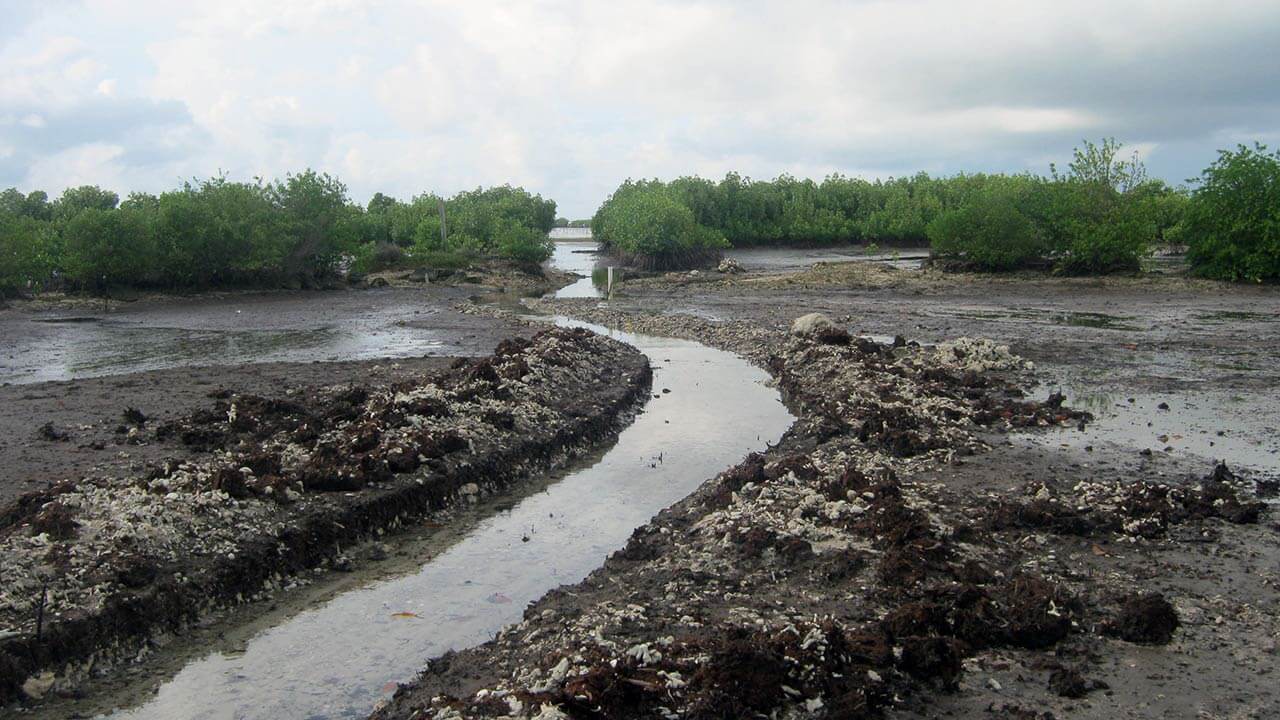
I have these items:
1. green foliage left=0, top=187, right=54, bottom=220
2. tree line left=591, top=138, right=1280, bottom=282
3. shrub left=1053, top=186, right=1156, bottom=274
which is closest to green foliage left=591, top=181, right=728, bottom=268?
tree line left=591, top=138, right=1280, bottom=282

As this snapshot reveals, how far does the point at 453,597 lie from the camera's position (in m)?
9.20

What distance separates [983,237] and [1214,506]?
37.0 m

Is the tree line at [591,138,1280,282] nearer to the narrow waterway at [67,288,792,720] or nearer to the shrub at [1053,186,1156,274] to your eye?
the shrub at [1053,186,1156,274]

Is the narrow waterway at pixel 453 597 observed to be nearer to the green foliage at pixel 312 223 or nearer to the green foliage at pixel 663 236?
Result: the green foliage at pixel 312 223

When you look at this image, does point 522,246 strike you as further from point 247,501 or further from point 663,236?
point 247,501

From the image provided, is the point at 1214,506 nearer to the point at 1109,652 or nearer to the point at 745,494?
the point at 1109,652

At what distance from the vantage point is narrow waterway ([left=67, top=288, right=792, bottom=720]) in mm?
7328

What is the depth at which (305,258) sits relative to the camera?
44.5 m

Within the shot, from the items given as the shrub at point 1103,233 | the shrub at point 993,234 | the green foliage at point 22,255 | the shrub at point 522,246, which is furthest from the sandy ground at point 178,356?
the shrub at point 1103,233

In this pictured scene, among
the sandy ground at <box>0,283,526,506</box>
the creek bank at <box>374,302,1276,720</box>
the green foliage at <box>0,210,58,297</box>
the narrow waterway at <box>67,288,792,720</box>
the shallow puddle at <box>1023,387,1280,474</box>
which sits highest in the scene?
the green foliage at <box>0,210,58,297</box>

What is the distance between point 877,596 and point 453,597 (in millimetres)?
3991

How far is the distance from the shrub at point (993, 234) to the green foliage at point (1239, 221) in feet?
20.6

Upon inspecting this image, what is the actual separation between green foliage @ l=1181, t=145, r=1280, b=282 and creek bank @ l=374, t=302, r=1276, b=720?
1215 inches

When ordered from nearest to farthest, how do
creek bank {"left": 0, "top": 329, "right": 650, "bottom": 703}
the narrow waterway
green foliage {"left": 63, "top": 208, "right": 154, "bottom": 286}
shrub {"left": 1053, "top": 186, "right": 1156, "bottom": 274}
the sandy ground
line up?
the narrow waterway, creek bank {"left": 0, "top": 329, "right": 650, "bottom": 703}, the sandy ground, green foliage {"left": 63, "top": 208, "right": 154, "bottom": 286}, shrub {"left": 1053, "top": 186, "right": 1156, "bottom": 274}
